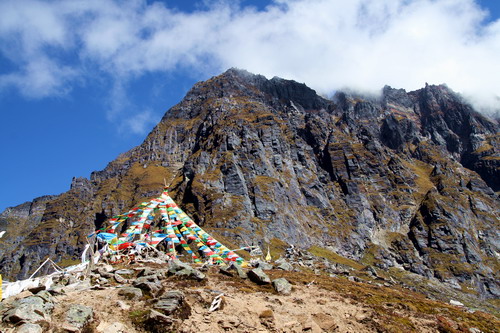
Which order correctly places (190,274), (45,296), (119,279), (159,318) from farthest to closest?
1. (190,274)
2. (119,279)
3. (45,296)
4. (159,318)

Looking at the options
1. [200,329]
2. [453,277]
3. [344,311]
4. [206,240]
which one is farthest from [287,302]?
[453,277]

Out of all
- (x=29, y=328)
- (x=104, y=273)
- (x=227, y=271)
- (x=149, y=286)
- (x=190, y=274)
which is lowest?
(x=227, y=271)

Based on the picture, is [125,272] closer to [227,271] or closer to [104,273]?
[104,273]

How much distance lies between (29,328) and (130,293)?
6529 millimetres

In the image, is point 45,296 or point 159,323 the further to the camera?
point 45,296

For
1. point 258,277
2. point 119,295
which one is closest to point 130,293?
point 119,295

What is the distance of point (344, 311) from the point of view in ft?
86.5

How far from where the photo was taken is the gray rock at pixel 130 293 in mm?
23730

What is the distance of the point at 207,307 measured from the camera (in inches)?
931

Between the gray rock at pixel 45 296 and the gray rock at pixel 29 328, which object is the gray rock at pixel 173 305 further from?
the gray rock at pixel 29 328

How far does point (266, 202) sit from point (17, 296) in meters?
167

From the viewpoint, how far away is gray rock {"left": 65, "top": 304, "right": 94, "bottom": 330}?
64.0ft

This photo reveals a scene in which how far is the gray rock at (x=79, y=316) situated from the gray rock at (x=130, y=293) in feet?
9.65

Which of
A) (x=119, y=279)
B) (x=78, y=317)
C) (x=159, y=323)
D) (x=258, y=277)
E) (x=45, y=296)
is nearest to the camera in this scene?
(x=78, y=317)
